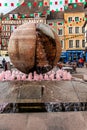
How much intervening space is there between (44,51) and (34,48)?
44 centimetres

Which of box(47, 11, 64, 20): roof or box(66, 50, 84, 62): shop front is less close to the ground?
box(47, 11, 64, 20): roof

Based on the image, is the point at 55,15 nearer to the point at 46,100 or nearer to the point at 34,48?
the point at 34,48

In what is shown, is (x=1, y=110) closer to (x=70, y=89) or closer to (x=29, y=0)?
(x=70, y=89)

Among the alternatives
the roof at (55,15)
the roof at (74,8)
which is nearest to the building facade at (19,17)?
the roof at (55,15)

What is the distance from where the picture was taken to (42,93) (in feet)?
28.1

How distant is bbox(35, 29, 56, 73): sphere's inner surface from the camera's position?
10414mm

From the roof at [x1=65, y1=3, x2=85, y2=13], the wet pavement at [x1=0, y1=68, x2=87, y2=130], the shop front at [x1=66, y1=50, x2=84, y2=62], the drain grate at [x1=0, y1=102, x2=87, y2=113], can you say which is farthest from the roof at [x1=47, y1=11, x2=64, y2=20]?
the drain grate at [x1=0, y1=102, x2=87, y2=113]

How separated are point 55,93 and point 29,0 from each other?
56.4 m

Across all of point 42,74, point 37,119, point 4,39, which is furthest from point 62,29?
point 37,119

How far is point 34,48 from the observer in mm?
10289

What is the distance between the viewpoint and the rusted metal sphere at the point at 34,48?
10.3 m

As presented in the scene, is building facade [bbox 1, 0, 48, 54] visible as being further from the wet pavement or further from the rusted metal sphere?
the wet pavement

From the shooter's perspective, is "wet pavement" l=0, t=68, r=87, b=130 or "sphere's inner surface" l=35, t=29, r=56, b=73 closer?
"wet pavement" l=0, t=68, r=87, b=130

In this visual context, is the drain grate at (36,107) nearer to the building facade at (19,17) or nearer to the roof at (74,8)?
the roof at (74,8)
